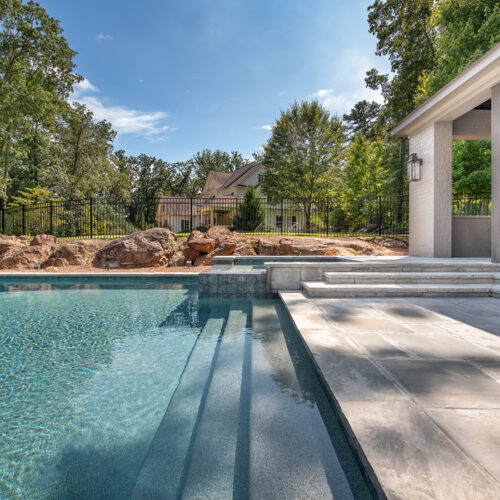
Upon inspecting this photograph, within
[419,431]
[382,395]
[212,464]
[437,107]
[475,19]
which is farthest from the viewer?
[475,19]

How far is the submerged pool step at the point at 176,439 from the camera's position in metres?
1.19

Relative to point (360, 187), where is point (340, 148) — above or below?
above

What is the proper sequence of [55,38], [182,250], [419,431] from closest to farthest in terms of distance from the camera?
[419,431]
[182,250]
[55,38]

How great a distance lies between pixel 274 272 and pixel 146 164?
3880 centimetres

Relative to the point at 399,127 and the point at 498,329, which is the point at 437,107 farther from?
the point at 498,329

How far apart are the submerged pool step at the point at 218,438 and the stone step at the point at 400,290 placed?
1960 millimetres

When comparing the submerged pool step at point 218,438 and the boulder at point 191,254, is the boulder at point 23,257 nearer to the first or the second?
the boulder at point 191,254

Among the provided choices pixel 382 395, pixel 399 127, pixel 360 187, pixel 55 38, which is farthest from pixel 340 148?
pixel 382 395

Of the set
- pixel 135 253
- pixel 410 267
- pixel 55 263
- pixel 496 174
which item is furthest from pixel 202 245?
pixel 496 174

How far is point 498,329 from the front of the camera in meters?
2.53

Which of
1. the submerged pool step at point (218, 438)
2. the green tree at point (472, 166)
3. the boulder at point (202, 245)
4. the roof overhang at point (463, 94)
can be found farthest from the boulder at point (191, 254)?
the green tree at point (472, 166)

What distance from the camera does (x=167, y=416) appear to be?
1.68m

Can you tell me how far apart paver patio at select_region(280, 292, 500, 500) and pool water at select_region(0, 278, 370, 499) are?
0.61 ft

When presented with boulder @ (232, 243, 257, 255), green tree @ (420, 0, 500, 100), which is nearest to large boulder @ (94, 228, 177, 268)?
boulder @ (232, 243, 257, 255)
